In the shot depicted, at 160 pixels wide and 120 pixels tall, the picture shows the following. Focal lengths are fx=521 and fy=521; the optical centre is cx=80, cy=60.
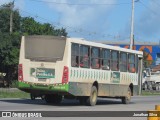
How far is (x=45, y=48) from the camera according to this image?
77.0ft

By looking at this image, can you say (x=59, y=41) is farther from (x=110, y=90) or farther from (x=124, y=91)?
(x=124, y=91)

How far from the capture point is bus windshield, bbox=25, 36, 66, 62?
76.3ft

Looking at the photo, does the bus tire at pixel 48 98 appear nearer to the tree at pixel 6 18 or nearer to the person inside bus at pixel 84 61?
the person inside bus at pixel 84 61

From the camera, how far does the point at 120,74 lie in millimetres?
28547

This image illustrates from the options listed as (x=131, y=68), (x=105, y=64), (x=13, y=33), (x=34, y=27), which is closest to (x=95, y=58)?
(x=105, y=64)

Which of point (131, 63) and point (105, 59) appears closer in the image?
point (105, 59)

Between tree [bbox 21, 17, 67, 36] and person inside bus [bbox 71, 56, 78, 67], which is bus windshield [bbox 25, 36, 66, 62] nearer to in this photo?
person inside bus [bbox 71, 56, 78, 67]

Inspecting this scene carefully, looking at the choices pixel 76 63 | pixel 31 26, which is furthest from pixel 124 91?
pixel 31 26

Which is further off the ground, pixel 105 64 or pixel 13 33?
pixel 13 33

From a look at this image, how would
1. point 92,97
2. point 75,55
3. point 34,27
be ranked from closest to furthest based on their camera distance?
1. point 75,55
2. point 92,97
3. point 34,27

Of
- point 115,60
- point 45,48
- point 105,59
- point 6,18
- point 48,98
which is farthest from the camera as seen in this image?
point 6,18

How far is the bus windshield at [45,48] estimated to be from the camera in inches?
915

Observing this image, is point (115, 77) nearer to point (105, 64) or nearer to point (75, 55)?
point (105, 64)

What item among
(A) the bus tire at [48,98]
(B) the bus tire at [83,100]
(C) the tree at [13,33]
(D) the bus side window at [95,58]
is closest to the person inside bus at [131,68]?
(D) the bus side window at [95,58]
